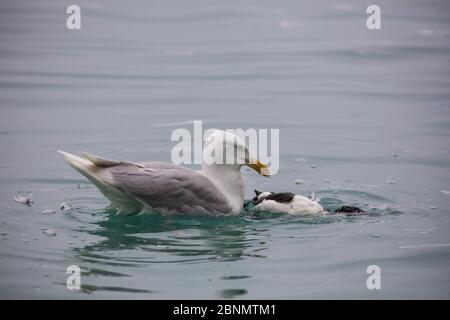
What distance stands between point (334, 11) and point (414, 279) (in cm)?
1426

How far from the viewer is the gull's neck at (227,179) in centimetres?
965

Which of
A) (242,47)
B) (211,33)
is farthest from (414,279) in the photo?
(211,33)

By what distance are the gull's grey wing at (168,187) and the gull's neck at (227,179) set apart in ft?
0.41

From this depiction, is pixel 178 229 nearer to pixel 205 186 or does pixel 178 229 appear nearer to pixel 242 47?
pixel 205 186

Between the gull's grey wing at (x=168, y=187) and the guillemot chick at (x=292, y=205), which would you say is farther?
the guillemot chick at (x=292, y=205)

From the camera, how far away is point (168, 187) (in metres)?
9.32

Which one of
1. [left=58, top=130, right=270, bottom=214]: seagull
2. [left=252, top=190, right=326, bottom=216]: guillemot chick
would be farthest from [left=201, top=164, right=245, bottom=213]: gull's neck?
[left=252, top=190, right=326, bottom=216]: guillemot chick

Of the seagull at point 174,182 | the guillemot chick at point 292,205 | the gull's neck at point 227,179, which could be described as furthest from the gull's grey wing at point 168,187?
the guillemot chick at point 292,205

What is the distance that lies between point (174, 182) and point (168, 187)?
0.23 feet

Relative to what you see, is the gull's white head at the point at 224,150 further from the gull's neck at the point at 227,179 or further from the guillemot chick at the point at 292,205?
the guillemot chick at the point at 292,205

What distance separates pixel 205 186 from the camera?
31.1ft

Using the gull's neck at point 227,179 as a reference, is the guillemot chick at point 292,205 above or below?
below

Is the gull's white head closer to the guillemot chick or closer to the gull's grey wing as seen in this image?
the gull's grey wing

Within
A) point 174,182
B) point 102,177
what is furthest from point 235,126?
point 102,177
